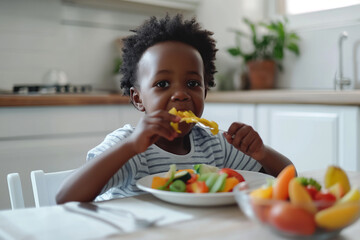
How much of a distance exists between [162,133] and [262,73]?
208cm

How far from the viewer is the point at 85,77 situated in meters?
2.93

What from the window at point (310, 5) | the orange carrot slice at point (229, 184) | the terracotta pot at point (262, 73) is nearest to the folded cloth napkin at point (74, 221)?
the orange carrot slice at point (229, 184)

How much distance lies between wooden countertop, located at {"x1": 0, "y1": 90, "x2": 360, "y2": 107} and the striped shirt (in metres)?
0.79

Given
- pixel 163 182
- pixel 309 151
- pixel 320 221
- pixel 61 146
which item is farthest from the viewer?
pixel 61 146

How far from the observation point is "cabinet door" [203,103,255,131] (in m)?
2.29

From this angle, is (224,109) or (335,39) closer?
(224,109)

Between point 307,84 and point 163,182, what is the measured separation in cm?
214

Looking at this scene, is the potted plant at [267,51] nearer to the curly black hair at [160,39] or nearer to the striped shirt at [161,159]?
the curly black hair at [160,39]

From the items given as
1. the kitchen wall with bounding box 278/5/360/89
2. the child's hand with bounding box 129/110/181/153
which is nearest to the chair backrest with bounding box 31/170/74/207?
the child's hand with bounding box 129/110/181/153

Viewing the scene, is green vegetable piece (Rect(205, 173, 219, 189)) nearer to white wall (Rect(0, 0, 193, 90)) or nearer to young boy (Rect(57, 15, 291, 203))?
young boy (Rect(57, 15, 291, 203))

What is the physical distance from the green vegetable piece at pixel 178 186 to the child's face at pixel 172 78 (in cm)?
37

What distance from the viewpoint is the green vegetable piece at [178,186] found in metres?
0.77

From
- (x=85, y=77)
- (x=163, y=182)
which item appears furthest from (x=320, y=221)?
(x=85, y=77)

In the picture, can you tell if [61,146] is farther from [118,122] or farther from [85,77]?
[85,77]
